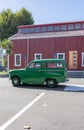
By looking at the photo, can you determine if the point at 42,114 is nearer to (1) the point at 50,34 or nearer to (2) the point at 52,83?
(2) the point at 52,83

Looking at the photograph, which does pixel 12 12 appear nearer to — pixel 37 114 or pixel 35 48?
pixel 35 48

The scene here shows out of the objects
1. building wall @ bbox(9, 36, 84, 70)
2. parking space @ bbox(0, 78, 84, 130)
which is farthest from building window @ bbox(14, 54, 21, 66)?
parking space @ bbox(0, 78, 84, 130)

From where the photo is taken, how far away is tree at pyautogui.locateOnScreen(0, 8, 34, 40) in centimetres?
5850

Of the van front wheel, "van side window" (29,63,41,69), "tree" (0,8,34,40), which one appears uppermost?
"tree" (0,8,34,40)

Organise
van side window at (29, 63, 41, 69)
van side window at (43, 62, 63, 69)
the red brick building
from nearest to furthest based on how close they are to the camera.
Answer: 1. van side window at (43, 62, 63, 69)
2. van side window at (29, 63, 41, 69)
3. the red brick building

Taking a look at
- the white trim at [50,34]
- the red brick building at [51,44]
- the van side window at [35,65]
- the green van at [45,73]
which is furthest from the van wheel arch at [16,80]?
the white trim at [50,34]

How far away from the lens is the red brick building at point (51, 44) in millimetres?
38406

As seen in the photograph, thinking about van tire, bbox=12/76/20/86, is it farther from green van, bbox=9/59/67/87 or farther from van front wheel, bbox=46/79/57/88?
van front wheel, bbox=46/79/57/88

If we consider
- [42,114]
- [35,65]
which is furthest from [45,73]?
[42,114]

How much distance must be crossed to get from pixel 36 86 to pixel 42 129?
12.9 m

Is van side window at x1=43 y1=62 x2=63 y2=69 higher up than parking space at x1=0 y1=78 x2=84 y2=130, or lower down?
higher up

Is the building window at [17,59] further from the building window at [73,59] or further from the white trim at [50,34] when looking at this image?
the building window at [73,59]

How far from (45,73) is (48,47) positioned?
64.5ft

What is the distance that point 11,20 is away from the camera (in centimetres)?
5966
